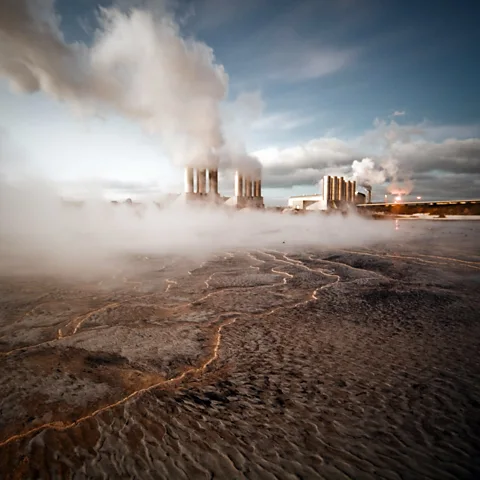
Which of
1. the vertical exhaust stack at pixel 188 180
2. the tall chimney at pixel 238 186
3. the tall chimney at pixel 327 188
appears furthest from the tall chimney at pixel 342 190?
the vertical exhaust stack at pixel 188 180

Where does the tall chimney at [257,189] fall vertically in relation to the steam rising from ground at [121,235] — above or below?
above

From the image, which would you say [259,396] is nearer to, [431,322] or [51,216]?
[431,322]

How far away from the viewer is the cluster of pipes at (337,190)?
4128 centimetres

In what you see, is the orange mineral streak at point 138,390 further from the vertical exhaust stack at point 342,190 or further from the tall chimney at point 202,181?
the vertical exhaust stack at point 342,190

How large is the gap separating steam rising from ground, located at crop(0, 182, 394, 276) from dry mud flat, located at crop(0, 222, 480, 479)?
284 centimetres

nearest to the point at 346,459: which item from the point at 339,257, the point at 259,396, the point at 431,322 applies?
the point at 259,396

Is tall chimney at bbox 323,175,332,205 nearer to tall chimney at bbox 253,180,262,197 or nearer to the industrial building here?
the industrial building

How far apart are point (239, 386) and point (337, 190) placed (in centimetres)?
4465

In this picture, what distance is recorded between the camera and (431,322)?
2.71m

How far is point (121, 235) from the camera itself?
1234cm

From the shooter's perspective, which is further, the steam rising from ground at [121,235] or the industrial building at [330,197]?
the industrial building at [330,197]

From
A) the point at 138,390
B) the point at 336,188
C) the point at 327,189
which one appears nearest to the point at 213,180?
the point at 327,189

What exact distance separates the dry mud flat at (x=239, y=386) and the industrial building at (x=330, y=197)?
35927mm

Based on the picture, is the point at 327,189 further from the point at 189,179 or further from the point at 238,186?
the point at 189,179
